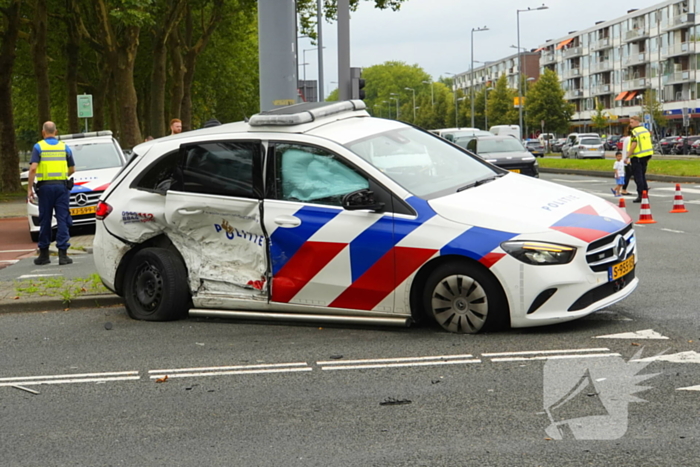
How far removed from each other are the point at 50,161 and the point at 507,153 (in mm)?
16948

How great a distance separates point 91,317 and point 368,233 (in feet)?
10.2

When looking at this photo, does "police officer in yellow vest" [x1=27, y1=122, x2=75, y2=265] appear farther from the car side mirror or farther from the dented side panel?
the car side mirror

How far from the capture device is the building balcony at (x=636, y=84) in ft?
345

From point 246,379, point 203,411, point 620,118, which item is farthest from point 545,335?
point 620,118

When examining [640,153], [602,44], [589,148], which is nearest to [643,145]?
[640,153]

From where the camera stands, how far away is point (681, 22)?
313ft

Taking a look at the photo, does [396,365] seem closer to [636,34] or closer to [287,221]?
[287,221]

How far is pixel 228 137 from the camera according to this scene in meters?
7.93

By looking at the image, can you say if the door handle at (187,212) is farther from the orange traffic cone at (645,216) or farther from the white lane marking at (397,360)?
the orange traffic cone at (645,216)

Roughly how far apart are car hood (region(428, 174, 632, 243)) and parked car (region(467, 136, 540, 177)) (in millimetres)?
19055

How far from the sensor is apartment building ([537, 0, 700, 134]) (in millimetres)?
95125

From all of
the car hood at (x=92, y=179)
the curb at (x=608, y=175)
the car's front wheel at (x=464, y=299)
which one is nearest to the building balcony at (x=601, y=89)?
the curb at (x=608, y=175)

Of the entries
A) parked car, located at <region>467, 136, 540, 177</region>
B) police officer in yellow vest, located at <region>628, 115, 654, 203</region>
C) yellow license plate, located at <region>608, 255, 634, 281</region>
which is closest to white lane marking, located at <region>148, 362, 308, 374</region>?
yellow license plate, located at <region>608, 255, 634, 281</region>

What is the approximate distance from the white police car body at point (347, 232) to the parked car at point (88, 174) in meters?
8.77
